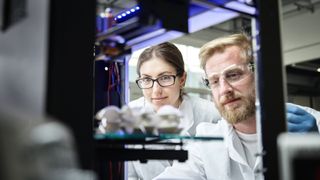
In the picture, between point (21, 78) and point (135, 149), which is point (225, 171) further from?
point (21, 78)

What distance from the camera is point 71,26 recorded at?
856 mm

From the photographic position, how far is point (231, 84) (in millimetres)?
2238

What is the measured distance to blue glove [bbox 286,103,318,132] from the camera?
2521 millimetres

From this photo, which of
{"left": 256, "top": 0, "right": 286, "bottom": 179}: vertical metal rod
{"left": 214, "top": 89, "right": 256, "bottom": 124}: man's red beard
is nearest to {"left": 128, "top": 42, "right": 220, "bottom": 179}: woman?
{"left": 214, "top": 89, "right": 256, "bottom": 124}: man's red beard

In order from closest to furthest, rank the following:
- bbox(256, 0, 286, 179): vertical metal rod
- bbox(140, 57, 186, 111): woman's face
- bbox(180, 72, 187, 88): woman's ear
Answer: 1. bbox(256, 0, 286, 179): vertical metal rod
2. bbox(140, 57, 186, 111): woman's face
3. bbox(180, 72, 187, 88): woman's ear

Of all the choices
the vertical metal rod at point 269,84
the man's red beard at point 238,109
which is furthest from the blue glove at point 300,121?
the vertical metal rod at point 269,84

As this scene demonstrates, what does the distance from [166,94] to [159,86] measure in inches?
4.1

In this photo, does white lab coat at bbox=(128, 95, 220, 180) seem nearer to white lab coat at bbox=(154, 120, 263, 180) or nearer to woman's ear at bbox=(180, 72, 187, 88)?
woman's ear at bbox=(180, 72, 187, 88)

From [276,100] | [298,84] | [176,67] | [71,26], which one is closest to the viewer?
A: [71,26]

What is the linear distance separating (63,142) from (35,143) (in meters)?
0.05

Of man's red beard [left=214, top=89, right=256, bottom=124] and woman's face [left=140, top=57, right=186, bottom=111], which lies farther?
woman's face [left=140, top=57, right=186, bottom=111]

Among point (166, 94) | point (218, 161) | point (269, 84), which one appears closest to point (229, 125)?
point (218, 161)

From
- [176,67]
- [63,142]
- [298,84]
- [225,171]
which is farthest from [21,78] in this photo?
[298,84]

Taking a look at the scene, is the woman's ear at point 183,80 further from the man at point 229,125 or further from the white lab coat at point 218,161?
the white lab coat at point 218,161
